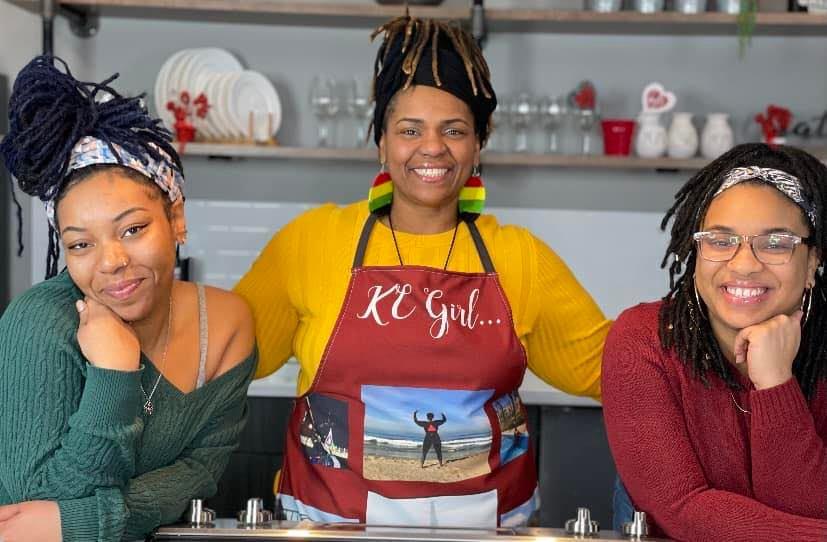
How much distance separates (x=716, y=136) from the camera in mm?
3221

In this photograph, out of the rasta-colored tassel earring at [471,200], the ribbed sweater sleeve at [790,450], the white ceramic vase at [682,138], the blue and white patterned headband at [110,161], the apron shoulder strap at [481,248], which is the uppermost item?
the white ceramic vase at [682,138]

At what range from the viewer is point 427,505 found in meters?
1.67

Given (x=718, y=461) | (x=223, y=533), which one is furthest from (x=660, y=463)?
(x=223, y=533)

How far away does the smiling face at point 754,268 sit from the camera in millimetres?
1412

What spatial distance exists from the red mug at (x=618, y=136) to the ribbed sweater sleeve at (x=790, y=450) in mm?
1915

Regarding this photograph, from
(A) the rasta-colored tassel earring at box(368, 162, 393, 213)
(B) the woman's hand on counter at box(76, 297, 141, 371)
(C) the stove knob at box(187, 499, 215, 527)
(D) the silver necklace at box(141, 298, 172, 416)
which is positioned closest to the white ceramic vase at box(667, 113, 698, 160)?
(A) the rasta-colored tassel earring at box(368, 162, 393, 213)

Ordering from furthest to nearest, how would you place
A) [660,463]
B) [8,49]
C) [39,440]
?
[8,49] → [660,463] → [39,440]

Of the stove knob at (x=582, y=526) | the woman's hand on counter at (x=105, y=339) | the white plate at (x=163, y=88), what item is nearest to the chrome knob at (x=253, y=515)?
A: the woman's hand on counter at (x=105, y=339)

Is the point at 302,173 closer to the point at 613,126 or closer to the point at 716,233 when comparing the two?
the point at 613,126

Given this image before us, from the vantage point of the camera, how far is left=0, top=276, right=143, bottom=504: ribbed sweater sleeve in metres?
1.30

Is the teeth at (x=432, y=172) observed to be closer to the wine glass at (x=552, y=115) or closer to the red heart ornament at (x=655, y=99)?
the wine glass at (x=552, y=115)

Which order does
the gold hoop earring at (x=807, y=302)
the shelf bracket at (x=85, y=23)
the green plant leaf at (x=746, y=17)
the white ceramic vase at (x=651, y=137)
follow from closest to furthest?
1. the gold hoop earring at (x=807, y=302)
2. the green plant leaf at (x=746, y=17)
3. the white ceramic vase at (x=651, y=137)
4. the shelf bracket at (x=85, y=23)

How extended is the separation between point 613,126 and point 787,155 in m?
1.77

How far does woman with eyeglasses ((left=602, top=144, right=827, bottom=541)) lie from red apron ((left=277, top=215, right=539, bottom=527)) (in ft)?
0.86
